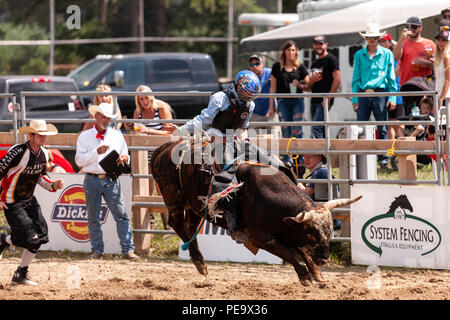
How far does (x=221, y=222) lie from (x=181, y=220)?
38.0 inches

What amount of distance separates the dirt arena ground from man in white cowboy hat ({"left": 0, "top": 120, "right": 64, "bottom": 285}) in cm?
51

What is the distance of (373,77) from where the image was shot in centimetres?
1263

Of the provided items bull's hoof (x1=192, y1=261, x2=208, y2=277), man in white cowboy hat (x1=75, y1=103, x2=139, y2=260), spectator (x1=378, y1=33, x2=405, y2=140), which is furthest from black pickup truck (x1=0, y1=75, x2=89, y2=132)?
bull's hoof (x1=192, y1=261, x2=208, y2=277)

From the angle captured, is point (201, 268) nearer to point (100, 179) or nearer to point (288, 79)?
point (100, 179)

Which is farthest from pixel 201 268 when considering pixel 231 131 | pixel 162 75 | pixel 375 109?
pixel 162 75

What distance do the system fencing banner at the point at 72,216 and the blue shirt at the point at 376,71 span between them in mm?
4079

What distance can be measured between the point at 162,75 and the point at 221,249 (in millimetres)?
9359

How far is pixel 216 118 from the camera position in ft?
29.7

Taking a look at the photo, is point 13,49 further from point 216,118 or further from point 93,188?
point 216,118

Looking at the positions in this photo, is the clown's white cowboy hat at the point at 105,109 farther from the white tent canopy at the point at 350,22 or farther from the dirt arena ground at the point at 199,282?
the white tent canopy at the point at 350,22

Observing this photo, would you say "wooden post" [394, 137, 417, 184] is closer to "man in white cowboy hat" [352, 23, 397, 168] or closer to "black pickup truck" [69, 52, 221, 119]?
"man in white cowboy hat" [352, 23, 397, 168]

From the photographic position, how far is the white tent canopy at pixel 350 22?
1541 cm

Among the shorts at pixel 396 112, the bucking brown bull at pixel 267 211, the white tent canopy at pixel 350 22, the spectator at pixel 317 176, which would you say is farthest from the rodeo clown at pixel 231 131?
the white tent canopy at pixel 350 22

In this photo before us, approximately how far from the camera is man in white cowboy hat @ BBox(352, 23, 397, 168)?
40.7 ft
